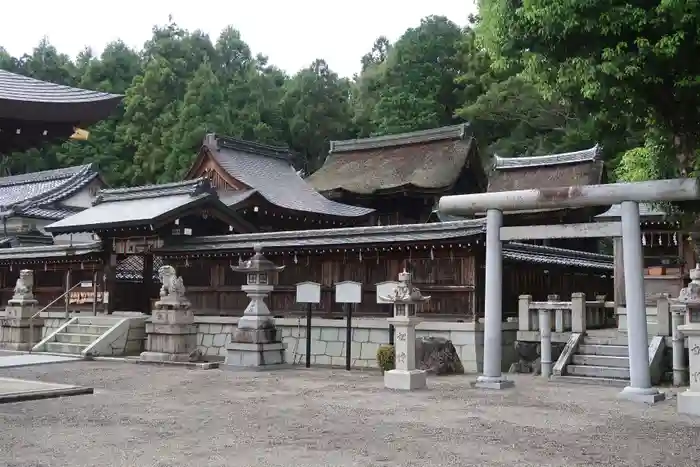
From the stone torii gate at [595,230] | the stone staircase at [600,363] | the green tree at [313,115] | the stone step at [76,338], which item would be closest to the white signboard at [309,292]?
the stone torii gate at [595,230]

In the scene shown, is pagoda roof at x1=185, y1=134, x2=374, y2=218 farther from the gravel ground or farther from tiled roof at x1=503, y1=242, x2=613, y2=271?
the gravel ground

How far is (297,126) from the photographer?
50094 millimetres

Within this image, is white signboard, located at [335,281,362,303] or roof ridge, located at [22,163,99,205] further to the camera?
roof ridge, located at [22,163,99,205]

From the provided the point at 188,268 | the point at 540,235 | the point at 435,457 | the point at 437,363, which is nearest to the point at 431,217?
the point at 188,268

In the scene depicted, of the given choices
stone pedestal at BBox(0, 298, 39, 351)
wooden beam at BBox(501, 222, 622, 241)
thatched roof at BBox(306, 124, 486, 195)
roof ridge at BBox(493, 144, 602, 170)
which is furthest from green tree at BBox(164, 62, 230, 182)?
wooden beam at BBox(501, 222, 622, 241)

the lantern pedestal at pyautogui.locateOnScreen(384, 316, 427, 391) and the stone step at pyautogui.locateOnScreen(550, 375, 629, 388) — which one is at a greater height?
the lantern pedestal at pyautogui.locateOnScreen(384, 316, 427, 391)

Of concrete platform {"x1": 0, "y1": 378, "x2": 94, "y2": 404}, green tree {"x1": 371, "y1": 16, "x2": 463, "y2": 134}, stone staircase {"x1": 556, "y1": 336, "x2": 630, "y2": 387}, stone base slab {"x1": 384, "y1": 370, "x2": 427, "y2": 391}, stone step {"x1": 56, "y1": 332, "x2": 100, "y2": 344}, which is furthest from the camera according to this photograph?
green tree {"x1": 371, "y1": 16, "x2": 463, "y2": 134}

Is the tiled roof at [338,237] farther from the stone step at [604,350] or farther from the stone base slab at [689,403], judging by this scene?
the stone base slab at [689,403]

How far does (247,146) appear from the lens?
32.5 meters

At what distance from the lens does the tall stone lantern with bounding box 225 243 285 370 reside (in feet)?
55.2

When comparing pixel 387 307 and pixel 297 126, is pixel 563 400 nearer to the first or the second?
pixel 387 307

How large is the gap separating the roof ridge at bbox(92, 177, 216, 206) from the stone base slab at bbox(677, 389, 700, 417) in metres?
15.0

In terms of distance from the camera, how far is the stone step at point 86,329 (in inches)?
826

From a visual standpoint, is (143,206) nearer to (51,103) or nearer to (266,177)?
(266,177)
